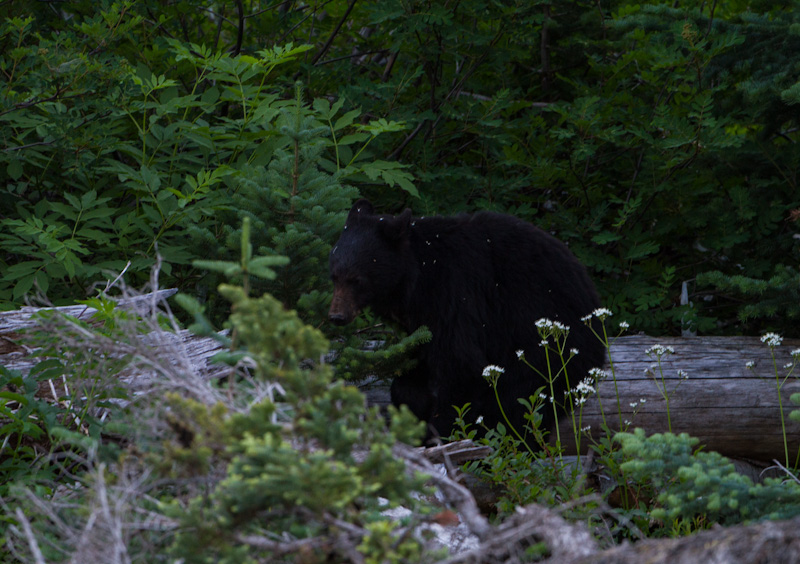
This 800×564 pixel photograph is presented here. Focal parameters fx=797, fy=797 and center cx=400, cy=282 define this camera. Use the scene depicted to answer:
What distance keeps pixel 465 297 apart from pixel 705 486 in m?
2.27

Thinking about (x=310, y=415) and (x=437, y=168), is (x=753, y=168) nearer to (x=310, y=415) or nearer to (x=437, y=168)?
(x=437, y=168)

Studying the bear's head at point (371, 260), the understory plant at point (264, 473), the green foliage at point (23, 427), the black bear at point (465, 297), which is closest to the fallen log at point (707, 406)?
the black bear at point (465, 297)

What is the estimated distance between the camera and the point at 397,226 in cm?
432

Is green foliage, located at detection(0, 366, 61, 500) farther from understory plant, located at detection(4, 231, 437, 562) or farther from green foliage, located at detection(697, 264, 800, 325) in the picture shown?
green foliage, located at detection(697, 264, 800, 325)

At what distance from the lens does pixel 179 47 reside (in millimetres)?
4457

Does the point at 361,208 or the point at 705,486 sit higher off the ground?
the point at 361,208

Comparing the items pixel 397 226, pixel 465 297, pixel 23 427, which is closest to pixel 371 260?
pixel 397 226

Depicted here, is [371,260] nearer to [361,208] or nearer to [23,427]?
[361,208]

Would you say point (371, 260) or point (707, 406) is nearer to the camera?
point (371, 260)

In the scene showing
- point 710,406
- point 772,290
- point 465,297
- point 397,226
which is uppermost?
point 397,226

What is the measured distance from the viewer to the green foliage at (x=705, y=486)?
224 cm

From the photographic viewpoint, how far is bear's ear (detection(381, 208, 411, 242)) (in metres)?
4.30

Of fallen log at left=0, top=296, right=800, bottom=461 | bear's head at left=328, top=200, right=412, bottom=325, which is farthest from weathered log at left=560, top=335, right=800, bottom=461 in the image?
bear's head at left=328, top=200, right=412, bottom=325

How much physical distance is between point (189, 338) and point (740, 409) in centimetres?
318
